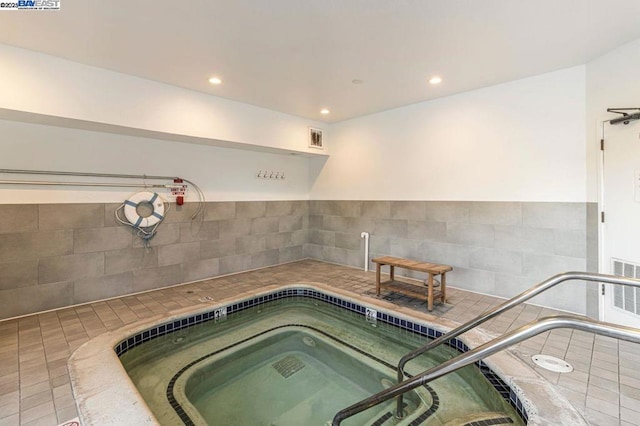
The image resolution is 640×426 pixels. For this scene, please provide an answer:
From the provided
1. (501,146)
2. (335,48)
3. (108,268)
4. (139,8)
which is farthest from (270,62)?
(108,268)

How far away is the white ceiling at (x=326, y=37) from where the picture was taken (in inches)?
91.7

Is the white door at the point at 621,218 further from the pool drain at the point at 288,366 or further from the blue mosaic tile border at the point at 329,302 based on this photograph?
the pool drain at the point at 288,366

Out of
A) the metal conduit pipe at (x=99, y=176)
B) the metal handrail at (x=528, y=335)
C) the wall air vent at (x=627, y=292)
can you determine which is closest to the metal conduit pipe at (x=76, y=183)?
the metal conduit pipe at (x=99, y=176)

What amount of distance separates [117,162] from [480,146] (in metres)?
5.01

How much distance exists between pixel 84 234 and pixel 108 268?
53 centimetres

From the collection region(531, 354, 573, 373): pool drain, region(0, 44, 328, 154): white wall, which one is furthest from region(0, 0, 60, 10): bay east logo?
region(531, 354, 573, 373): pool drain

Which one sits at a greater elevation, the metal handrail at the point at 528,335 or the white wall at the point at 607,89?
the white wall at the point at 607,89

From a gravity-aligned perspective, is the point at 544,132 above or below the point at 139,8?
below

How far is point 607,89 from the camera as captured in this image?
119 inches

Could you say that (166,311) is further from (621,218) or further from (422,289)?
(621,218)

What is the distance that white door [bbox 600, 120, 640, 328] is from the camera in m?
2.78

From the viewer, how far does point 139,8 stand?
2.31m

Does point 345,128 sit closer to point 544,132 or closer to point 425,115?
point 425,115

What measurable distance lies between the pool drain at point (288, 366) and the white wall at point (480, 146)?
3080mm
